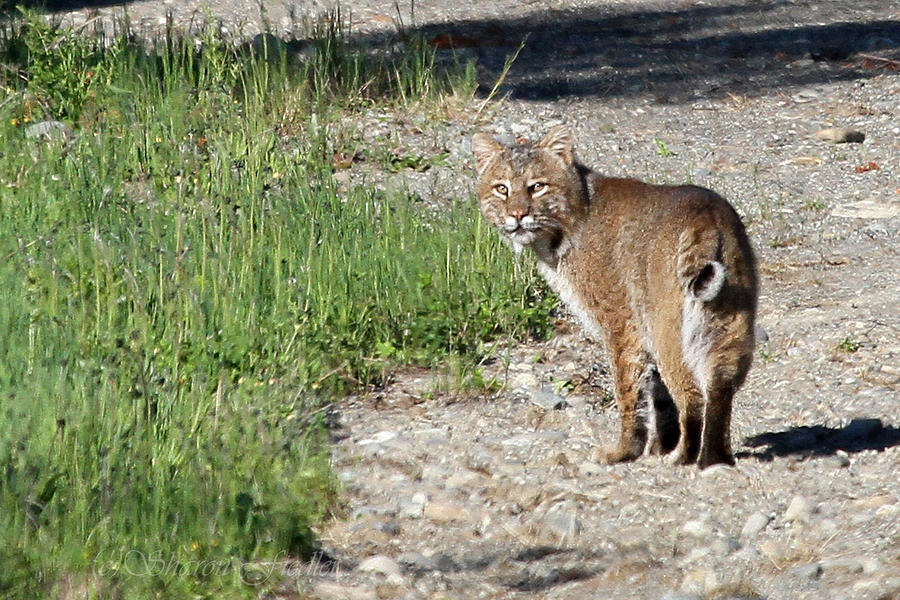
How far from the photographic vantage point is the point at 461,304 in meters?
6.45

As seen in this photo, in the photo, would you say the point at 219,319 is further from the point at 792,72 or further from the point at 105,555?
the point at 792,72

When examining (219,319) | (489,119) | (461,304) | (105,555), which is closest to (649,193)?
(461,304)

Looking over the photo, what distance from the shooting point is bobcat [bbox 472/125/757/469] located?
4863 mm

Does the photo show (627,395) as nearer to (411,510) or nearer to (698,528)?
(698,528)

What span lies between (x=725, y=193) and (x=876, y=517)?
4.56 m

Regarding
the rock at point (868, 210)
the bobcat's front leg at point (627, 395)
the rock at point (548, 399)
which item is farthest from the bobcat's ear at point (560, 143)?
the rock at point (868, 210)

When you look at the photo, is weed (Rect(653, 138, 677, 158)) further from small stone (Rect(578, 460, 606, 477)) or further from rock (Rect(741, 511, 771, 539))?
rock (Rect(741, 511, 771, 539))

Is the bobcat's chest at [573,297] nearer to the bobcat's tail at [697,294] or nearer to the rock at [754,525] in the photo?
the bobcat's tail at [697,294]

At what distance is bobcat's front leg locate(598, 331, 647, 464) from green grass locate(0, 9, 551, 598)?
3.40 ft

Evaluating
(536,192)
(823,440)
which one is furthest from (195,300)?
(823,440)

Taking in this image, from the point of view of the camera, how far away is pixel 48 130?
8.27 metres

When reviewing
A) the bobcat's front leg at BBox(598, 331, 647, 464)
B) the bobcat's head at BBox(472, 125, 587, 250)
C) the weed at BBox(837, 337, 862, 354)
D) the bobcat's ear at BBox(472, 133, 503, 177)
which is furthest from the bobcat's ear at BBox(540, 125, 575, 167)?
the weed at BBox(837, 337, 862, 354)

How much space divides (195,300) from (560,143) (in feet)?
5.69

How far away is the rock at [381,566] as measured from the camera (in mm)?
4266
